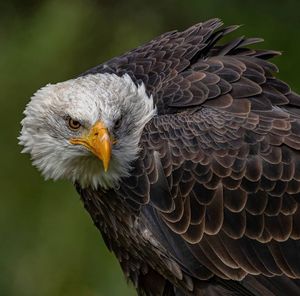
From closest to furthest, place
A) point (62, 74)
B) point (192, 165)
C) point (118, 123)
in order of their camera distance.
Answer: point (192, 165) < point (118, 123) < point (62, 74)

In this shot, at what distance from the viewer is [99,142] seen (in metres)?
6.44

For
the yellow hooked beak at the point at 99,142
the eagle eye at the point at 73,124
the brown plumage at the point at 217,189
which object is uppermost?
the eagle eye at the point at 73,124

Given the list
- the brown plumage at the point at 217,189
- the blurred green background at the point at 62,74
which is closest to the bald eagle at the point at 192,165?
the brown plumage at the point at 217,189

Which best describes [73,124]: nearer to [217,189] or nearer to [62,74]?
[217,189]

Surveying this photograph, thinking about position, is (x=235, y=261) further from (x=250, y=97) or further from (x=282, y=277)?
(x=250, y=97)

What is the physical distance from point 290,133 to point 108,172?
1.03 m

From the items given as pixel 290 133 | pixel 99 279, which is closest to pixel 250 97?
pixel 290 133

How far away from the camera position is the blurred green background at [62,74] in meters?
9.19

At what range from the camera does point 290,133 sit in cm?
662

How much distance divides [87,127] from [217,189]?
78 cm

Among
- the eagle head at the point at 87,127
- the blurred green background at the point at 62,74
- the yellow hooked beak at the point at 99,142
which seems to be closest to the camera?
the yellow hooked beak at the point at 99,142

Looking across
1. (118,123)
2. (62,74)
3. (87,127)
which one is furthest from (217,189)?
(62,74)

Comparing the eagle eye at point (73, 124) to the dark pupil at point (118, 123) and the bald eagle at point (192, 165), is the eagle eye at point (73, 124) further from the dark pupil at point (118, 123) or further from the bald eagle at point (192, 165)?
the dark pupil at point (118, 123)

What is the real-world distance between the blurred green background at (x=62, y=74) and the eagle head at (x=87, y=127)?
6.90 feet
